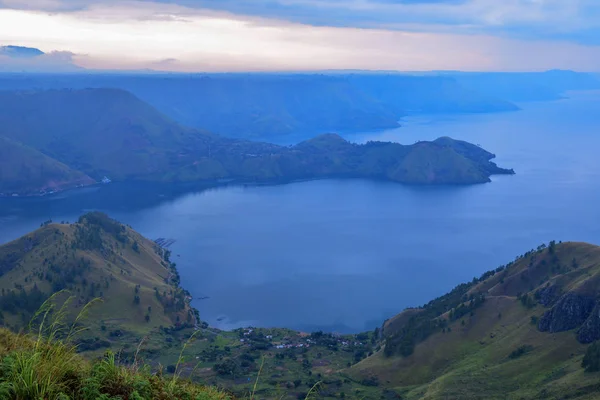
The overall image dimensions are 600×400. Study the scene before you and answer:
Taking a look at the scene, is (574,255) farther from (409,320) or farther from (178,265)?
(178,265)

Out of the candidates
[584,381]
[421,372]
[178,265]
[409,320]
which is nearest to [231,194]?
[178,265]

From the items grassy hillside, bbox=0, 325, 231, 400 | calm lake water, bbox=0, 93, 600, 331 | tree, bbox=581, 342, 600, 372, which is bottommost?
calm lake water, bbox=0, 93, 600, 331

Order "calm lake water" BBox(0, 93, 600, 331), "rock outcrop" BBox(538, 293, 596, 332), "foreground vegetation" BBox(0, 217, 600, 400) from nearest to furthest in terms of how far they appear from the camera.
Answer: "foreground vegetation" BBox(0, 217, 600, 400) < "rock outcrop" BBox(538, 293, 596, 332) < "calm lake water" BBox(0, 93, 600, 331)

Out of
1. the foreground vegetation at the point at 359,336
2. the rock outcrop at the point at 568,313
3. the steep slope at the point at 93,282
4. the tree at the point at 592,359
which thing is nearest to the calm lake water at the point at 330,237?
the steep slope at the point at 93,282

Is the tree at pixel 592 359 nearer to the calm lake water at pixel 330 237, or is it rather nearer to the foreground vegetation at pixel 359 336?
the foreground vegetation at pixel 359 336

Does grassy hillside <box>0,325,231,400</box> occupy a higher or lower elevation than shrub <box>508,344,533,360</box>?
higher

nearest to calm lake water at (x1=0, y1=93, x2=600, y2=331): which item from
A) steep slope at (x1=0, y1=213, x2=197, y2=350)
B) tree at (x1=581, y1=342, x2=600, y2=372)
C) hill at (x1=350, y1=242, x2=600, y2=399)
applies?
steep slope at (x1=0, y1=213, x2=197, y2=350)

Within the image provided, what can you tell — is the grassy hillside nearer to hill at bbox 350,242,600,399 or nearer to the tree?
hill at bbox 350,242,600,399
